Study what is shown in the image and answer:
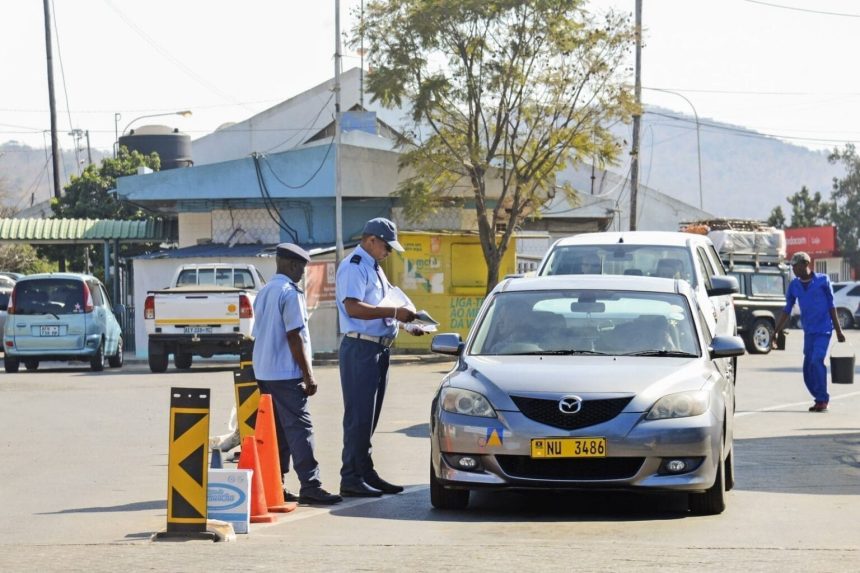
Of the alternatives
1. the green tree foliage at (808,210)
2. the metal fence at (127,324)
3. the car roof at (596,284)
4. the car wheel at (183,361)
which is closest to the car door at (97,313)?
the car wheel at (183,361)

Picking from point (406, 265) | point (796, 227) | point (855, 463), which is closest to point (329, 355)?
point (406, 265)

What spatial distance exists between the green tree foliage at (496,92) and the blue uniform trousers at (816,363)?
54.9 ft

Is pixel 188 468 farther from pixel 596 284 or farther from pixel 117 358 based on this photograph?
pixel 117 358

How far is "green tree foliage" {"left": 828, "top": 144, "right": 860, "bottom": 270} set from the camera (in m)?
88.0

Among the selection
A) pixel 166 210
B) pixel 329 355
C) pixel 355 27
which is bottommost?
pixel 329 355

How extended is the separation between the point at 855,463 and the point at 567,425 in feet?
14.6

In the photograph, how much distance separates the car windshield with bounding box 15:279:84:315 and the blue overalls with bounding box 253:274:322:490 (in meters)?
18.9

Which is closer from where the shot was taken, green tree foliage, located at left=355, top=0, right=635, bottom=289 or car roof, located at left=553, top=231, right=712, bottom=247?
car roof, located at left=553, top=231, right=712, bottom=247

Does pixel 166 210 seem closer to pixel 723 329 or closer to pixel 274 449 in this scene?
pixel 723 329

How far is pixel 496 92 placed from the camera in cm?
3538

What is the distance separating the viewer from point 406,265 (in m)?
35.2

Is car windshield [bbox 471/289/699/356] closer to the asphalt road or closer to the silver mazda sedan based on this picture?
the silver mazda sedan

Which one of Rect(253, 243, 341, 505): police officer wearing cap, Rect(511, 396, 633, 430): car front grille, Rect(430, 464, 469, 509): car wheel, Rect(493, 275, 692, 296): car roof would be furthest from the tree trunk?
Rect(511, 396, 633, 430): car front grille

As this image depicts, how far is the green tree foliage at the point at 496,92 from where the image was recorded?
114 feet
